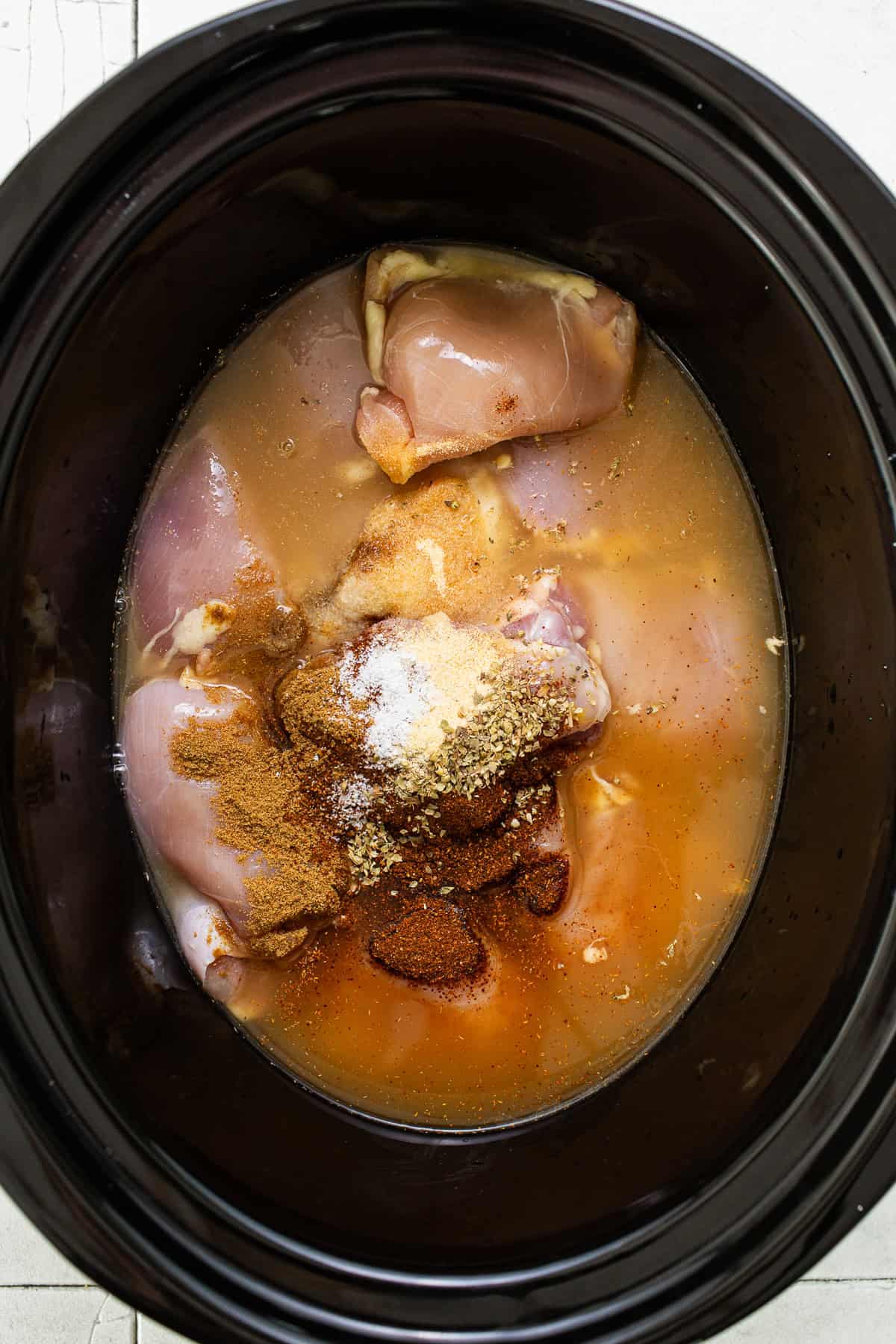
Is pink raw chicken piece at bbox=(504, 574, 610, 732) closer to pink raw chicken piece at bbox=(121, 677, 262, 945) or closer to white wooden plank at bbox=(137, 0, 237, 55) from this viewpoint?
pink raw chicken piece at bbox=(121, 677, 262, 945)

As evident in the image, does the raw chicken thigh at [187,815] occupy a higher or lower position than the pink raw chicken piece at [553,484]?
lower

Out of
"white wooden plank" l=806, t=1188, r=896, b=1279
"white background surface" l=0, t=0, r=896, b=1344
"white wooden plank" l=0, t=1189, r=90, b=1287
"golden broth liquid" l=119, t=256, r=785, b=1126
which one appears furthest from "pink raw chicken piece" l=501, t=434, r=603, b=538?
"white wooden plank" l=0, t=1189, r=90, b=1287

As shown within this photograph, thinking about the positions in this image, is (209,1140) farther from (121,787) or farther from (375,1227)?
(121,787)

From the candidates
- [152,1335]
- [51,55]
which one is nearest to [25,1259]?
[152,1335]

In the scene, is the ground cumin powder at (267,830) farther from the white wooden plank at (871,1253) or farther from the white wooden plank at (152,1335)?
the white wooden plank at (871,1253)

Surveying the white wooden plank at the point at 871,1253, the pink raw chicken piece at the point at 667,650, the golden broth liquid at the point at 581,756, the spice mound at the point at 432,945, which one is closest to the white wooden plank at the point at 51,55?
the golden broth liquid at the point at 581,756

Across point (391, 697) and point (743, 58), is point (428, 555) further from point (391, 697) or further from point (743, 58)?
point (743, 58)
